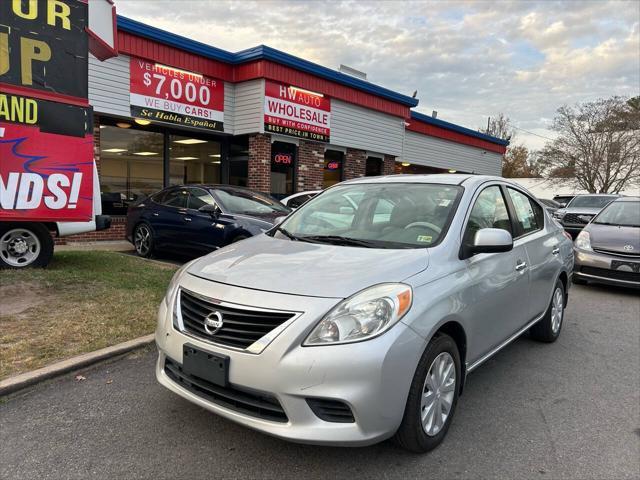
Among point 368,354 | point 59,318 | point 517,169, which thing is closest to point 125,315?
point 59,318

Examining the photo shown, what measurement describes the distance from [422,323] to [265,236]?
1655mm

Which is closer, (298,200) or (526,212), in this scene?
(526,212)

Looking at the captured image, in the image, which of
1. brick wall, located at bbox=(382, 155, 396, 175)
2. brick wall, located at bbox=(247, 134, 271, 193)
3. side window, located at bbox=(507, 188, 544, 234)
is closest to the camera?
side window, located at bbox=(507, 188, 544, 234)

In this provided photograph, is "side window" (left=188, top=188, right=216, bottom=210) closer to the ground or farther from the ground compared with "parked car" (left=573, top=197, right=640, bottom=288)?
farther from the ground

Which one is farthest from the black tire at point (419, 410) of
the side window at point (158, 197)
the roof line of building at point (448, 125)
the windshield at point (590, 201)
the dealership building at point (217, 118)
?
the roof line of building at point (448, 125)

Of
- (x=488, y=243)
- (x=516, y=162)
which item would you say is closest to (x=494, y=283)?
(x=488, y=243)

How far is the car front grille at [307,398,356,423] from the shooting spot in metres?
2.30

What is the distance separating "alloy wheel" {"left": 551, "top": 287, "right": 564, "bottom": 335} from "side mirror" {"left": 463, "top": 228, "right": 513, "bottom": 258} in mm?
1985

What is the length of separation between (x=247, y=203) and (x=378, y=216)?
5.07 m

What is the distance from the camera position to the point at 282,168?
13445mm

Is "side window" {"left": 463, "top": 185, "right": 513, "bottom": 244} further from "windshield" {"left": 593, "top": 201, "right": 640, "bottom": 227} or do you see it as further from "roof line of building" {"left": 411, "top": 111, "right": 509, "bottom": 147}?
"roof line of building" {"left": 411, "top": 111, "right": 509, "bottom": 147}

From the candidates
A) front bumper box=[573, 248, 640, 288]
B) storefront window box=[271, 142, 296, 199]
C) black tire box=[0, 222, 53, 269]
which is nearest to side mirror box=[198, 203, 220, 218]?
black tire box=[0, 222, 53, 269]

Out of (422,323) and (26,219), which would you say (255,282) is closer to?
(422,323)

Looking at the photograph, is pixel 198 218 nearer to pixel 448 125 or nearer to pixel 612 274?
pixel 612 274
